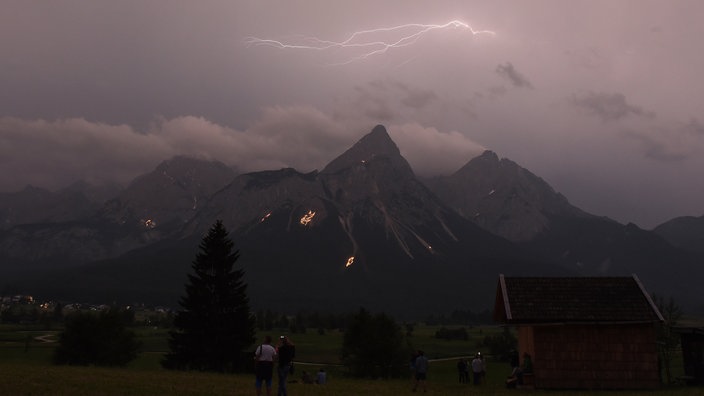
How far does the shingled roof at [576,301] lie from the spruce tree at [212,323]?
759 inches

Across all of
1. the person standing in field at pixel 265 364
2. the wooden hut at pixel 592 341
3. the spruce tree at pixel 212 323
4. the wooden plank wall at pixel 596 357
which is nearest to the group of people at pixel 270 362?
the person standing in field at pixel 265 364

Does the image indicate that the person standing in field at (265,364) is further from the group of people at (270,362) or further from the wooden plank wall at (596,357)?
the wooden plank wall at (596,357)

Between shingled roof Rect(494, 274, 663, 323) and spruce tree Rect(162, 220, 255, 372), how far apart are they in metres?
19.3

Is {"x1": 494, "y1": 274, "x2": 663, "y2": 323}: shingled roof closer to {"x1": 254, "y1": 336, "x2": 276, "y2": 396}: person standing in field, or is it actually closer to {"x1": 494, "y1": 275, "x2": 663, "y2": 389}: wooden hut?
{"x1": 494, "y1": 275, "x2": 663, "y2": 389}: wooden hut

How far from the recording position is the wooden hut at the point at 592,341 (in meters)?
34.6

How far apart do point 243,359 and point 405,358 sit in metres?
21.6

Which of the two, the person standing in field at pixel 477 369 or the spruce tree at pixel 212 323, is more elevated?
the spruce tree at pixel 212 323

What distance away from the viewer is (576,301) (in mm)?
36125

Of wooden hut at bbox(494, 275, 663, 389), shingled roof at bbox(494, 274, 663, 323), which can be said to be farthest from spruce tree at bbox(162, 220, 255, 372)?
wooden hut at bbox(494, 275, 663, 389)

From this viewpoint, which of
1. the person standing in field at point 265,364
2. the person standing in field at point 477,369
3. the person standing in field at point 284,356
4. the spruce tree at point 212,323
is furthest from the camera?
the spruce tree at point 212,323

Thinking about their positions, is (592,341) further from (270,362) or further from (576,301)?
(270,362)

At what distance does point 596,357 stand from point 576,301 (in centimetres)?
323

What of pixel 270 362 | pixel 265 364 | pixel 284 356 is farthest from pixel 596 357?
pixel 265 364

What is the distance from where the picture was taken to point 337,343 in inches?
4911
